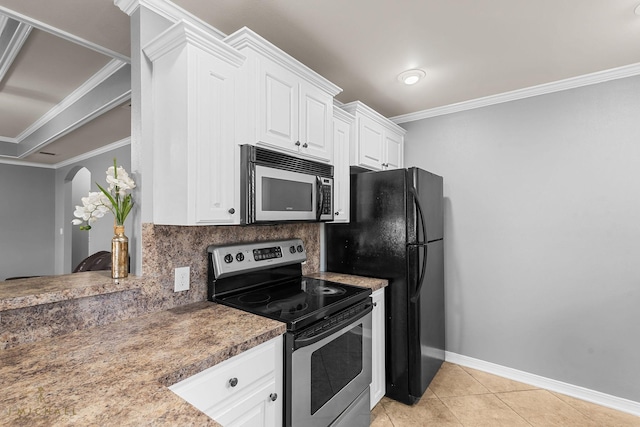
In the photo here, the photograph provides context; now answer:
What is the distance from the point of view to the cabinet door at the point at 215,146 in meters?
1.45

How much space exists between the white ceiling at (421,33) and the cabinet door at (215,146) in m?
0.46

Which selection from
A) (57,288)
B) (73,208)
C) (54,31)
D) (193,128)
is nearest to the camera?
(57,288)

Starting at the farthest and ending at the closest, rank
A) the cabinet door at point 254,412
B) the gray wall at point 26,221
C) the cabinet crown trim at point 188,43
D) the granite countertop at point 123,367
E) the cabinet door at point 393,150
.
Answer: the gray wall at point 26,221 → the cabinet door at point 393,150 → the cabinet crown trim at point 188,43 → the cabinet door at point 254,412 → the granite countertop at point 123,367

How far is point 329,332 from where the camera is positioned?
5.25 feet

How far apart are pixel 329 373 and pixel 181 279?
0.94 meters

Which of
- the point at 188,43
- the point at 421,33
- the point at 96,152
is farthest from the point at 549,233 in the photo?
the point at 96,152

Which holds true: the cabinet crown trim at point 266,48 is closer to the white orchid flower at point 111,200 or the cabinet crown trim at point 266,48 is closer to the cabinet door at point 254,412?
the white orchid flower at point 111,200

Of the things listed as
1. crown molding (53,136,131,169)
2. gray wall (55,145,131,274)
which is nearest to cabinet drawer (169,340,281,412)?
crown molding (53,136,131,169)

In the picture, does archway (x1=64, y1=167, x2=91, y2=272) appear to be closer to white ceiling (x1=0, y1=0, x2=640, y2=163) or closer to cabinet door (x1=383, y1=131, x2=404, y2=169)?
white ceiling (x1=0, y1=0, x2=640, y2=163)

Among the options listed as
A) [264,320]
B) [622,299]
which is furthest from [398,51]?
[622,299]

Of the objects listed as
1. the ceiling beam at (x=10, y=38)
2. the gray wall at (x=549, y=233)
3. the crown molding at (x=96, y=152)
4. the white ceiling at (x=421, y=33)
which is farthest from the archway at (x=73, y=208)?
the gray wall at (x=549, y=233)

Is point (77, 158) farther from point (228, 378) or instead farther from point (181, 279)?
point (228, 378)

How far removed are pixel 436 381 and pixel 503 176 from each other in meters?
1.93

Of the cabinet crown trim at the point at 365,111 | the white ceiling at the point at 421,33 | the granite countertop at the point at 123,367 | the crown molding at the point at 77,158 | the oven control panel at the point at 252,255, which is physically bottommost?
the granite countertop at the point at 123,367
